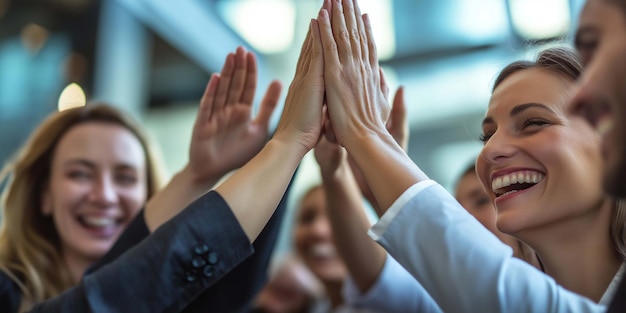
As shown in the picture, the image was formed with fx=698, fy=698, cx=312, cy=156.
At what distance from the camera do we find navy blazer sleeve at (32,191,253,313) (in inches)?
34.0

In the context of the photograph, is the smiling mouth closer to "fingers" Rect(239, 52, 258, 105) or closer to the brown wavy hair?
the brown wavy hair

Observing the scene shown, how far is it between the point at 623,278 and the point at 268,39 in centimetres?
376

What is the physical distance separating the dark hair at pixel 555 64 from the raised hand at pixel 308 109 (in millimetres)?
274

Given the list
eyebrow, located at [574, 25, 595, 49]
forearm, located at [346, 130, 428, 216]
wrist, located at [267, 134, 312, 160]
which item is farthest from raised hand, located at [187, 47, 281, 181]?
eyebrow, located at [574, 25, 595, 49]

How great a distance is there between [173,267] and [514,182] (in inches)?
18.4

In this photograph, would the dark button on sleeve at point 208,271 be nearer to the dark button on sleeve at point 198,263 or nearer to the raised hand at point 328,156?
the dark button on sleeve at point 198,263

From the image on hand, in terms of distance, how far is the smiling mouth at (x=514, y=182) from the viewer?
93cm

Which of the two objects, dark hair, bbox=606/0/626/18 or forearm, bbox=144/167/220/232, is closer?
dark hair, bbox=606/0/626/18

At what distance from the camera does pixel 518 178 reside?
0.94 metres

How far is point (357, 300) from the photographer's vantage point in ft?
4.49

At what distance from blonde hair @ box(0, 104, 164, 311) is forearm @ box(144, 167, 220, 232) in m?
0.31

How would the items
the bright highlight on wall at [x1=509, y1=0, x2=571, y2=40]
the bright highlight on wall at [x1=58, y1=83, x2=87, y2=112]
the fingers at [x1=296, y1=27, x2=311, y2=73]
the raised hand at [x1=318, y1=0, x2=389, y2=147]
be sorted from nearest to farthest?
1. the raised hand at [x1=318, y1=0, x2=389, y2=147]
2. the fingers at [x1=296, y1=27, x2=311, y2=73]
3. the bright highlight on wall at [x1=509, y1=0, x2=571, y2=40]
4. the bright highlight on wall at [x1=58, y1=83, x2=87, y2=112]

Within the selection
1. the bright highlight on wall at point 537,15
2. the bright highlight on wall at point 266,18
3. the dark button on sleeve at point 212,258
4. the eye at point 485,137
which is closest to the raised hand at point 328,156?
the eye at point 485,137

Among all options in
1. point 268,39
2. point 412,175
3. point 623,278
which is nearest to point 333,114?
point 412,175
